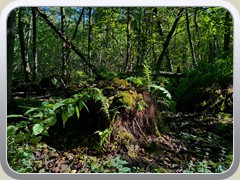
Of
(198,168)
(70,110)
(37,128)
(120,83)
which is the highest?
(120,83)

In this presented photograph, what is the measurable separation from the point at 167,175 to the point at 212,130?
6.18 feet

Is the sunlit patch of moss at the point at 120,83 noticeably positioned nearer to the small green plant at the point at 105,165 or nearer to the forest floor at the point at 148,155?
the forest floor at the point at 148,155

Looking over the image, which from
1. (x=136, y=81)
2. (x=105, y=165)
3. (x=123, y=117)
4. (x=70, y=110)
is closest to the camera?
(x=70, y=110)

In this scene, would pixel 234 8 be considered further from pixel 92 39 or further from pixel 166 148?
pixel 92 39

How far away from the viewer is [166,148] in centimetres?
313

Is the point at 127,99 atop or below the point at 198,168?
atop

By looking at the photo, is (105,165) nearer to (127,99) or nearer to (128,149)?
(128,149)

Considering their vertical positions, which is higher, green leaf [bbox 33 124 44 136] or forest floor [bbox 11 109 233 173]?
green leaf [bbox 33 124 44 136]

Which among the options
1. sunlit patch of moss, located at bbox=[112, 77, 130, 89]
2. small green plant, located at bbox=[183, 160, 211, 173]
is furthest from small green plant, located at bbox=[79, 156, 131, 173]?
sunlit patch of moss, located at bbox=[112, 77, 130, 89]

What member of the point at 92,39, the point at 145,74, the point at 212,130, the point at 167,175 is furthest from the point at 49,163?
the point at 92,39

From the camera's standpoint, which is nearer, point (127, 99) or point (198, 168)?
point (198, 168)

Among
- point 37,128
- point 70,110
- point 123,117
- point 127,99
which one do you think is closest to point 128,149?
point 123,117

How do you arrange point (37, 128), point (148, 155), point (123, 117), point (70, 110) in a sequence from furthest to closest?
point (123, 117)
point (148, 155)
point (70, 110)
point (37, 128)

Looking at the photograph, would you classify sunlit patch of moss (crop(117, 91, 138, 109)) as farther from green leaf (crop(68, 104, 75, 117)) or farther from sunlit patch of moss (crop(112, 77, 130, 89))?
green leaf (crop(68, 104, 75, 117))
